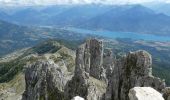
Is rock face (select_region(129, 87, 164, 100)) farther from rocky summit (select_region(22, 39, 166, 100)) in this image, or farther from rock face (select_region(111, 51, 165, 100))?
rock face (select_region(111, 51, 165, 100))

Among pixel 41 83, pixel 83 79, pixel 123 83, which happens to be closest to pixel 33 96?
pixel 41 83

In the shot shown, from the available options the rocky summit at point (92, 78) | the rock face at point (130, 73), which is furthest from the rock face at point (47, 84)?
the rock face at point (130, 73)

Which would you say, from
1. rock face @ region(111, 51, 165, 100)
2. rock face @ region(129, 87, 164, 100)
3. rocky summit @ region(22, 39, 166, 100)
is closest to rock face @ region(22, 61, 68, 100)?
rocky summit @ region(22, 39, 166, 100)

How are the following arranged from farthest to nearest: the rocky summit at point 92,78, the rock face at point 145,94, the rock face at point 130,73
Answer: the rocky summit at point 92,78 → the rock face at point 130,73 → the rock face at point 145,94

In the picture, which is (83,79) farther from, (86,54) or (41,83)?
(86,54)

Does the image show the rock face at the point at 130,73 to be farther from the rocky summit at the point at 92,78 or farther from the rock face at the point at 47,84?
the rock face at the point at 47,84

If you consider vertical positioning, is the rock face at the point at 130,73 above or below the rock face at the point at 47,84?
above

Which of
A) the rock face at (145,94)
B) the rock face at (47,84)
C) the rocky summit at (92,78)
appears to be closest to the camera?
the rock face at (145,94)

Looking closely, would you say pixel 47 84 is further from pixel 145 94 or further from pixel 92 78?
pixel 145 94
